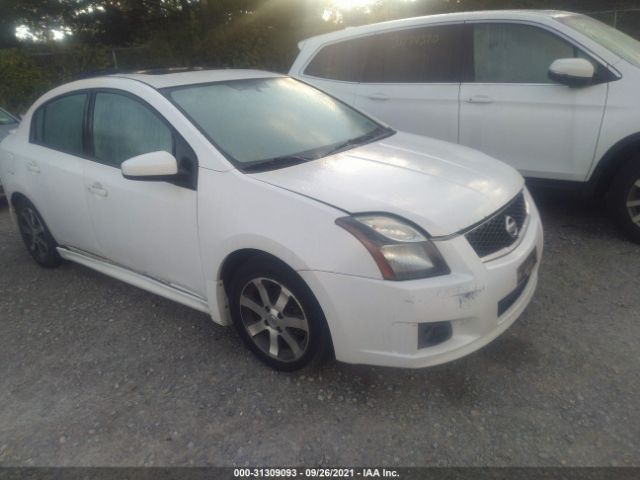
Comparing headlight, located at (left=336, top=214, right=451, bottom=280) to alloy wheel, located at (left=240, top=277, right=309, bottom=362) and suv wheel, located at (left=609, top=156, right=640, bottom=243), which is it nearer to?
alloy wheel, located at (left=240, top=277, right=309, bottom=362)

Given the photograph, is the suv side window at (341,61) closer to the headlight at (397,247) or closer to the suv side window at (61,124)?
the suv side window at (61,124)

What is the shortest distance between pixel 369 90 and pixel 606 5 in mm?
15025

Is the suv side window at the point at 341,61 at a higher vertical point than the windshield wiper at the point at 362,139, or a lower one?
higher

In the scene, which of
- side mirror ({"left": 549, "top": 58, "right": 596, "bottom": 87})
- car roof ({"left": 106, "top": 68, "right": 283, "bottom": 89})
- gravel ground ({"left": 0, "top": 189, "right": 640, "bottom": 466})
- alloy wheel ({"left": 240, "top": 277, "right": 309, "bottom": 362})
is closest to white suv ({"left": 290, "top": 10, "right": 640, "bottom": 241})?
side mirror ({"left": 549, "top": 58, "right": 596, "bottom": 87})

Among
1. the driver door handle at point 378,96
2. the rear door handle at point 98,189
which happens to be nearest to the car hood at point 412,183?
the rear door handle at point 98,189

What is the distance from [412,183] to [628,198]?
7.63ft

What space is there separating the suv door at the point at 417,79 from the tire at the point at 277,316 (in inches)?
110

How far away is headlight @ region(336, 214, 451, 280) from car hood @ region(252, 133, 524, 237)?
57mm

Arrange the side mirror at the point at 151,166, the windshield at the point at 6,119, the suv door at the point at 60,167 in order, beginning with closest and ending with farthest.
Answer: the side mirror at the point at 151,166 → the suv door at the point at 60,167 → the windshield at the point at 6,119

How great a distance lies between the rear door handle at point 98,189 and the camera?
3.41 metres

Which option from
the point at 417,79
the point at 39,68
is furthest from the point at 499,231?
the point at 39,68

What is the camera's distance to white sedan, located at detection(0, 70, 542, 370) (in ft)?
7.88

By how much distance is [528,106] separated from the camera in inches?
172

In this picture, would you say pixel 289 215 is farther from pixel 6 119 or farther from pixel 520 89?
pixel 6 119
